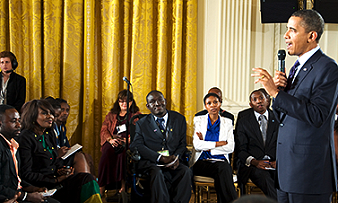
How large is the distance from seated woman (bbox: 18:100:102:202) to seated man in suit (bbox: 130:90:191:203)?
0.70 m

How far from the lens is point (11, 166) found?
2406 mm

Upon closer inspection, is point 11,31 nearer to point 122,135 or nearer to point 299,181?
point 122,135

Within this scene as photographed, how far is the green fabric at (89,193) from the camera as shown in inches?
114

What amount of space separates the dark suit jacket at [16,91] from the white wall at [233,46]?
8.17ft

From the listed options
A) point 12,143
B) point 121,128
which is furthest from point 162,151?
point 12,143

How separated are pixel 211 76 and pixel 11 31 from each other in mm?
2917

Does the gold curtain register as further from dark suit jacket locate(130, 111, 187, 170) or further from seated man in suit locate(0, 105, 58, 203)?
seated man in suit locate(0, 105, 58, 203)

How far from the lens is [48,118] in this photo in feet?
9.50

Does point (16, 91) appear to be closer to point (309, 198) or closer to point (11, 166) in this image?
point (11, 166)

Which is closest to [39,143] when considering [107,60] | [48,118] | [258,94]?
[48,118]

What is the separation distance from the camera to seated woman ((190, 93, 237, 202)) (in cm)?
342

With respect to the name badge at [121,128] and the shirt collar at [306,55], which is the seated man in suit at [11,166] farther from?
the shirt collar at [306,55]

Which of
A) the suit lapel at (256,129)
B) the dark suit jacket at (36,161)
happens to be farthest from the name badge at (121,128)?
the suit lapel at (256,129)

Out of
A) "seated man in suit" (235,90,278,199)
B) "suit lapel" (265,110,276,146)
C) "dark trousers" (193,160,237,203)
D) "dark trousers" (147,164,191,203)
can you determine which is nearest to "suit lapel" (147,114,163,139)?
"dark trousers" (147,164,191,203)
